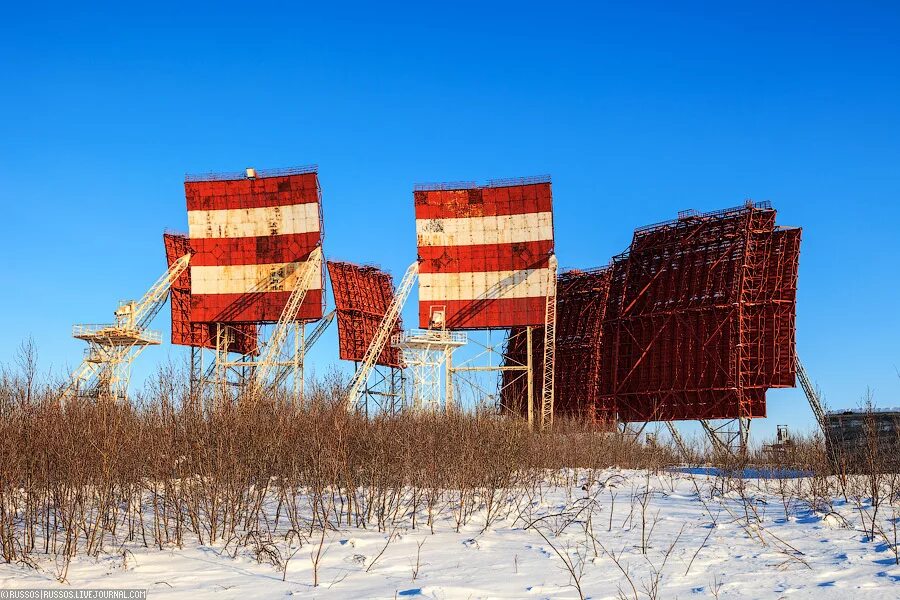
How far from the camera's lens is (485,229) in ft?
124

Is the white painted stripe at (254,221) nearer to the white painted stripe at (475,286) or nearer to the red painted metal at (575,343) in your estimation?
the white painted stripe at (475,286)

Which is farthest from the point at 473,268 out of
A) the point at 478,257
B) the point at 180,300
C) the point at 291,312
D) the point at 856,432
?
the point at 180,300

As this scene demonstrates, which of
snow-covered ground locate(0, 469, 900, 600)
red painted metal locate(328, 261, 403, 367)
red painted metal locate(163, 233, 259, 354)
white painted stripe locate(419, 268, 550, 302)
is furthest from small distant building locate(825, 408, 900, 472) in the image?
red painted metal locate(163, 233, 259, 354)

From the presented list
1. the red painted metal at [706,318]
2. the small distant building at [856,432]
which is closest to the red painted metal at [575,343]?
the red painted metal at [706,318]

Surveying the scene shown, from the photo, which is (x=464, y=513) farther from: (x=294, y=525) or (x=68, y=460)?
(x=68, y=460)

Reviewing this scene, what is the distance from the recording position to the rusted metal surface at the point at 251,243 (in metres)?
40.1

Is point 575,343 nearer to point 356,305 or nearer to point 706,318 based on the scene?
point 706,318

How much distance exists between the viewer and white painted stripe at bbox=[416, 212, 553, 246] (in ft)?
123

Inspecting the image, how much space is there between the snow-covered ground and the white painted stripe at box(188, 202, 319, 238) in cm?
2829

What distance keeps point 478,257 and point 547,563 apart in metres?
28.1

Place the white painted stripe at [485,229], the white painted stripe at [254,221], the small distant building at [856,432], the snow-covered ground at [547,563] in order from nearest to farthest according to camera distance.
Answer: the snow-covered ground at [547,563] → the small distant building at [856,432] → the white painted stripe at [485,229] → the white painted stripe at [254,221]

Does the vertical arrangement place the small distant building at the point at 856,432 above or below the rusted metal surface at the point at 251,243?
below

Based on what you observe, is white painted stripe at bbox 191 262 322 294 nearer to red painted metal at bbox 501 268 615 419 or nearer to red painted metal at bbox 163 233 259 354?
red painted metal at bbox 163 233 259 354

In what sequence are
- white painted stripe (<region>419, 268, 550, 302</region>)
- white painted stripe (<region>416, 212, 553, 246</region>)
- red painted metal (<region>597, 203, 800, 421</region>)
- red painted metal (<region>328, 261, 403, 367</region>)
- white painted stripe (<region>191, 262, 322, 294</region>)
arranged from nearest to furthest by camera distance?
white painted stripe (<region>416, 212, 553, 246</region>) < white painted stripe (<region>419, 268, 550, 302</region>) < red painted metal (<region>597, 203, 800, 421</region>) < white painted stripe (<region>191, 262, 322, 294</region>) < red painted metal (<region>328, 261, 403, 367</region>)
